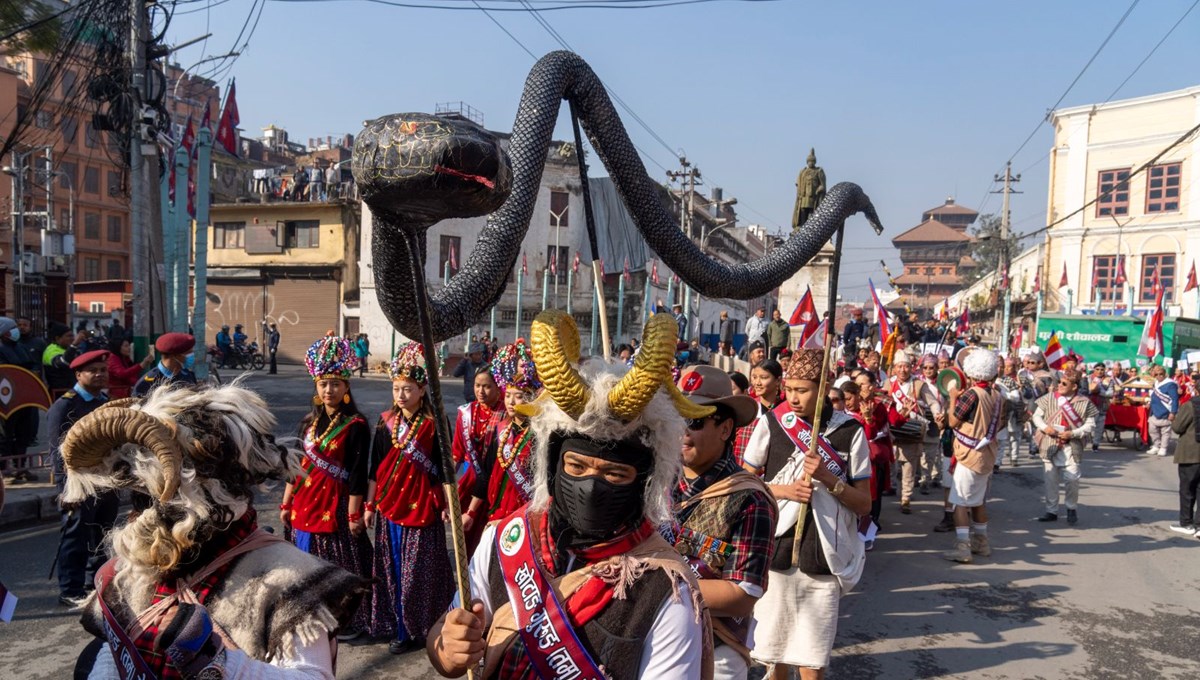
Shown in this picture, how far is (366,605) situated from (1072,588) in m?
6.14

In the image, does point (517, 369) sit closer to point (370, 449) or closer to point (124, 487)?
point (370, 449)

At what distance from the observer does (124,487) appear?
1.92 meters

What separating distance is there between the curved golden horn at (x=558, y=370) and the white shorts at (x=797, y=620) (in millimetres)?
2796

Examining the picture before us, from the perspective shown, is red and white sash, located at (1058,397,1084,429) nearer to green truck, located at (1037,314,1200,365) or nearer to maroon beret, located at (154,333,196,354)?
maroon beret, located at (154,333,196,354)

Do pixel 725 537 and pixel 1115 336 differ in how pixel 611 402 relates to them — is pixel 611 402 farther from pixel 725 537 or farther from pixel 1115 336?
pixel 1115 336

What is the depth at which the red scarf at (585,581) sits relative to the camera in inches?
76.6

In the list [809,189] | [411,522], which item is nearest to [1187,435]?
[809,189]

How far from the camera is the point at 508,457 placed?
5102mm

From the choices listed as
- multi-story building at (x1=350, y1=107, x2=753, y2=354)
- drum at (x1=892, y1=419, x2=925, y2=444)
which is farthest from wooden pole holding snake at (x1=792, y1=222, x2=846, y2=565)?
multi-story building at (x1=350, y1=107, x2=753, y2=354)

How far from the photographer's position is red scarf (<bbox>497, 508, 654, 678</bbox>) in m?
1.95

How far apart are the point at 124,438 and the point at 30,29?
14.6 metres

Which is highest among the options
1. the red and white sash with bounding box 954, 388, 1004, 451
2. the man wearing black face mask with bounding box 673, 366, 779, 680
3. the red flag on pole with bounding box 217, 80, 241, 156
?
the red flag on pole with bounding box 217, 80, 241, 156

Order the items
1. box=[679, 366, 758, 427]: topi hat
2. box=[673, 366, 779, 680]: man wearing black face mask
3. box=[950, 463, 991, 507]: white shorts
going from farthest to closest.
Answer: box=[950, 463, 991, 507]: white shorts
box=[679, 366, 758, 427]: topi hat
box=[673, 366, 779, 680]: man wearing black face mask

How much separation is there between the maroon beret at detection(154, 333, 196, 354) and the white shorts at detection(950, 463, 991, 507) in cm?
704
